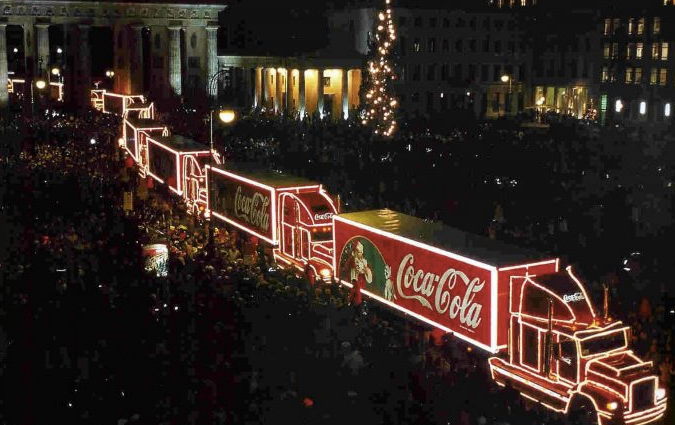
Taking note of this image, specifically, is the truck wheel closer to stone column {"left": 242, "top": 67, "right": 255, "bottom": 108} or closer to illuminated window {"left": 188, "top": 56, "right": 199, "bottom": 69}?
stone column {"left": 242, "top": 67, "right": 255, "bottom": 108}

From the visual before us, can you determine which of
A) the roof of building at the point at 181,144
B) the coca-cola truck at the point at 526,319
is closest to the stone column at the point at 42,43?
the roof of building at the point at 181,144

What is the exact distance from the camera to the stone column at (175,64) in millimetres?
79438

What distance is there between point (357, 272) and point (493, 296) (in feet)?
16.7

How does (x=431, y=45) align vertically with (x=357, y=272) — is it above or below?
above

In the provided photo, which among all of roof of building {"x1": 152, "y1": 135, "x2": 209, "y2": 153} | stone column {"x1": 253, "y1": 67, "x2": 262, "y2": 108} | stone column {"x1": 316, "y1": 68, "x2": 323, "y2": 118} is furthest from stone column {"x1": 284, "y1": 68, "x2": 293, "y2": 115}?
roof of building {"x1": 152, "y1": 135, "x2": 209, "y2": 153}

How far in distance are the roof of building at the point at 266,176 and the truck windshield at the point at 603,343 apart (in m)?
11.6

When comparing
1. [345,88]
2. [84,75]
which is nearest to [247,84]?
[345,88]

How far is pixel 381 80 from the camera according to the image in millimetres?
56062

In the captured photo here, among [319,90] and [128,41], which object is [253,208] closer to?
[319,90]

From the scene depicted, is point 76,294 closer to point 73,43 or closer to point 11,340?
→ point 11,340

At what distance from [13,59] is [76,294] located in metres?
101

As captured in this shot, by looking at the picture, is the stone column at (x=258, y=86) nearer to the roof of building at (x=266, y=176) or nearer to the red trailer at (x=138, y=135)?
the red trailer at (x=138, y=135)

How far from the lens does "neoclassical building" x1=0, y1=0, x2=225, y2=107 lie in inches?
2970

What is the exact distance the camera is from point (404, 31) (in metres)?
82.8
